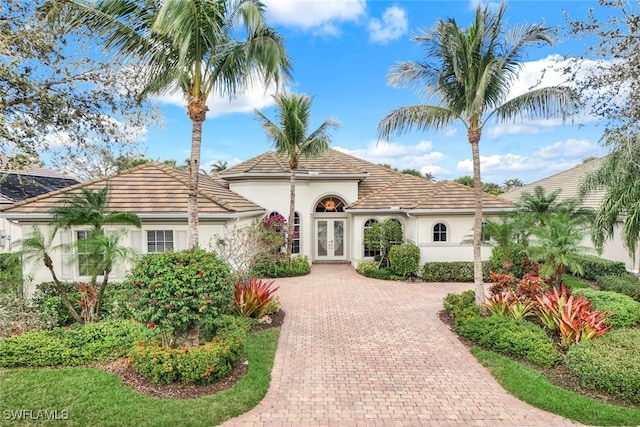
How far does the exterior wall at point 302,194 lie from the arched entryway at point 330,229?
312 mm

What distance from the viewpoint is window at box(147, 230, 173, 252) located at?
1348 centimetres

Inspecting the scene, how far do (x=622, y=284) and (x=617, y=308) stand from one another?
14.6 ft

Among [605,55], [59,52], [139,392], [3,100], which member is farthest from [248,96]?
[605,55]

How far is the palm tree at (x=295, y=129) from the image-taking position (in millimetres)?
17609

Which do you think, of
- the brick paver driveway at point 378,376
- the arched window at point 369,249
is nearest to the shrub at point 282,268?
the arched window at point 369,249

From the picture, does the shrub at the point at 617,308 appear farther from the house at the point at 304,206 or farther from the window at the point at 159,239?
the window at the point at 159,239

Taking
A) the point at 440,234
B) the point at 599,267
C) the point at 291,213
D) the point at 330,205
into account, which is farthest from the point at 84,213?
the point at 599,267

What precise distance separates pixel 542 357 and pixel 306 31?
1308 cm

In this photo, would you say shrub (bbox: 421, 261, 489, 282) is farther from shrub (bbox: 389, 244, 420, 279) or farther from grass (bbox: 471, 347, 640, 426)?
grass (bbox: 471, 347, 640, 426)

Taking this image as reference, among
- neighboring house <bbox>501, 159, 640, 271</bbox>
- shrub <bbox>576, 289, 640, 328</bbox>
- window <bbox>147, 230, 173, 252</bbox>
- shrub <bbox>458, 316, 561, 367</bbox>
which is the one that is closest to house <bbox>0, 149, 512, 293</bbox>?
window <bbox>147, 230, 173, 252</bbox>

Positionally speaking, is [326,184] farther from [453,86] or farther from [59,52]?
[59,52]

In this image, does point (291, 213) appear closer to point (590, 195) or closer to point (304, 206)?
point (304, 206)

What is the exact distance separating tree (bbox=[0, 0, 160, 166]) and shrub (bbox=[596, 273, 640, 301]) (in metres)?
17.7

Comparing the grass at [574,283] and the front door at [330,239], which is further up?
the front door at [330,239]
